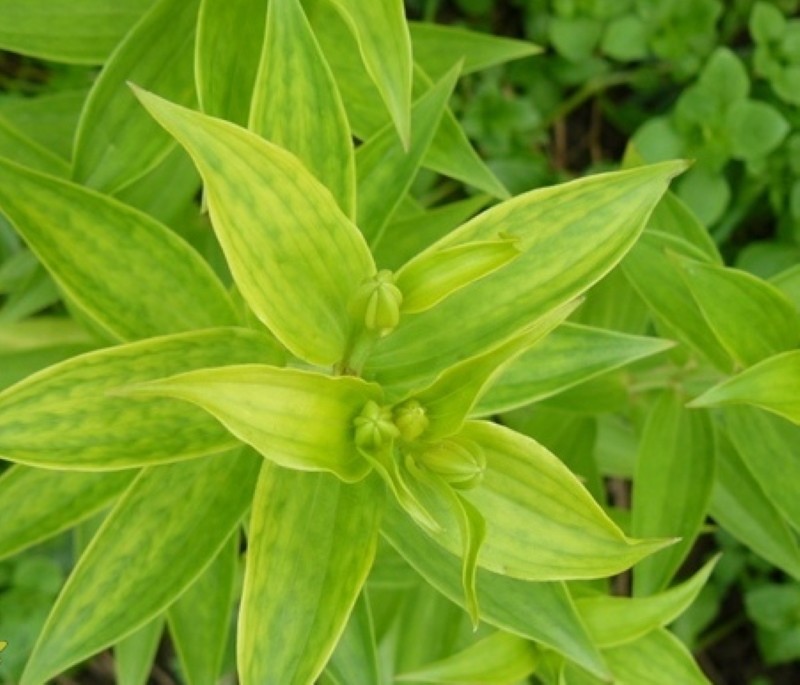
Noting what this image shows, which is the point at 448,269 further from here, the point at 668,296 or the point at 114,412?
the point at 668,296

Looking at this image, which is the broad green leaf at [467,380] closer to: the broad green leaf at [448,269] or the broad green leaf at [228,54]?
the broad green leaf at [448,269]

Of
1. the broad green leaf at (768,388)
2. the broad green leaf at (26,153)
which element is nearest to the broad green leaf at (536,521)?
the broad green leaf at (768,388)

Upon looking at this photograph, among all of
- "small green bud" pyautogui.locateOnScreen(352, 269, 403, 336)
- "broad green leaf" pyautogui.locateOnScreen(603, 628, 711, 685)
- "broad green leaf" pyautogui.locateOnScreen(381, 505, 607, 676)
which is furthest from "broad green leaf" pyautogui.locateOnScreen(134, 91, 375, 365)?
"broad green leaf" pyautogui.locateOnScreen(603, 628, 711, 685)

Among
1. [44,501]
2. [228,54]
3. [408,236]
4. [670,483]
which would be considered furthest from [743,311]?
[44,501]

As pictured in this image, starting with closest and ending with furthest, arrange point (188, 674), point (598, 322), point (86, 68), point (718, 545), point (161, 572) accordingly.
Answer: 1. point (161, 572)
2. point (188, 674)
3. point (598, 322)
4. point (86, 68)
5. point (718, 545)

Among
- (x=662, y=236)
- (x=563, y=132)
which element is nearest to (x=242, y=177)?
(x=662, y=236)

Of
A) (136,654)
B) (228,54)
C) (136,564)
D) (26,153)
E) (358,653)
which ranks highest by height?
(228,54)

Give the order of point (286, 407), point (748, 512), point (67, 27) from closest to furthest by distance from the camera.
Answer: point (286, 407) → point (67, 27) → point (748, 512)

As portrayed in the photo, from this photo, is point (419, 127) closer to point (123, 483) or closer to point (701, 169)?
point (123, 483)
